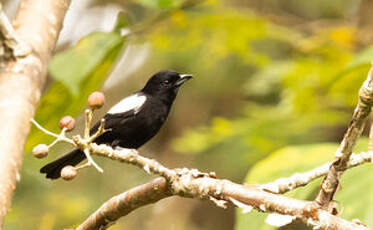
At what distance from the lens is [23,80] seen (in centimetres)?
218

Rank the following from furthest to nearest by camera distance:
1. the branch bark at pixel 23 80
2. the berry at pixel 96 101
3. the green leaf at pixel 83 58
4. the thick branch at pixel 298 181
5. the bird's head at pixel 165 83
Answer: the bird's head at pixel 165 83, the green leaf at pixel 83 58, the branch bark at pixel 23 80, the berry at pixel 96 101, the thick branch at pixel 298 181

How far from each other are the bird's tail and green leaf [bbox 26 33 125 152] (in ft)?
1.23

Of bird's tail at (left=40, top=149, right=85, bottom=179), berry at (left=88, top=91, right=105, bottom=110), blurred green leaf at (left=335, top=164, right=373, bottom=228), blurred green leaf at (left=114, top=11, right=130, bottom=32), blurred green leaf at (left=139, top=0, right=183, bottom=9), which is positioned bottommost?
berry at (left=88, top=91, right=105, bottom=110)

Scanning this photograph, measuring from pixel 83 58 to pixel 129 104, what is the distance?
72 cm

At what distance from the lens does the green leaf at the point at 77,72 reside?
277 centimetres

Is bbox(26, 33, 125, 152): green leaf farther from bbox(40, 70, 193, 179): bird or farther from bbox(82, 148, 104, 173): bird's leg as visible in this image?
bbox(82, 148, 104, 173): bird's leg

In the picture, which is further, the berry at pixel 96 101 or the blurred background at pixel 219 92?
the blurred background at pixel 219 92

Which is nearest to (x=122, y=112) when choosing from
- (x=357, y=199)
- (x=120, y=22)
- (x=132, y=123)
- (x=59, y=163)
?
(x=132, y=123)

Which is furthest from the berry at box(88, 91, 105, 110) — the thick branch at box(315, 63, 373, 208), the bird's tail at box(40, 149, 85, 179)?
the bird's tail at box(40, 149, 85, 179)

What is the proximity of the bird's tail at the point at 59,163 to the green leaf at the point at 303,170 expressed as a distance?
3.50 feet

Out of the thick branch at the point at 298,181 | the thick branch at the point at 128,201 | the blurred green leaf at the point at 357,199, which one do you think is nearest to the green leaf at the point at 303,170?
the blurred green leaf at the point at 357,199

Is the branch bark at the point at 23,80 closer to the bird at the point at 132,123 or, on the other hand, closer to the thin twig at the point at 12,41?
the thin twig at the point at 12,41

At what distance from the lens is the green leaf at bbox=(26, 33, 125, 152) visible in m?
2.77

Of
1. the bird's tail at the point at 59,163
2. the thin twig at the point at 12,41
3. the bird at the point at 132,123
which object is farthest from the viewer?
the bird at the point at 132,123
